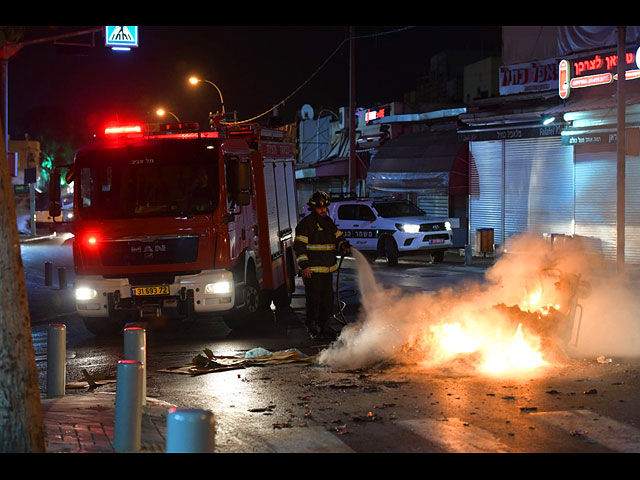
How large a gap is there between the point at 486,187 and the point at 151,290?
18969 millimetres

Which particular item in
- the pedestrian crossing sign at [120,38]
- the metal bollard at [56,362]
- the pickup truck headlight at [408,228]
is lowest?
the metal bollard at [56,362]

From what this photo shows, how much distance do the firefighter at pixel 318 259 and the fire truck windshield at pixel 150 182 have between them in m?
1.44

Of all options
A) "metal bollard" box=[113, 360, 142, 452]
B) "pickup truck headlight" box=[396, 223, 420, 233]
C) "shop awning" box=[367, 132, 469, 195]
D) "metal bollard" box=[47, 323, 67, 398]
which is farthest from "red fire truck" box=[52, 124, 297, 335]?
"shop awning" box=[367, 132, 469, 195]

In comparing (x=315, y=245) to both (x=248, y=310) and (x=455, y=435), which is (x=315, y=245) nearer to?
(x=248, y=310)

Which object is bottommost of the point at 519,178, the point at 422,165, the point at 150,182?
→ the point at 150,182

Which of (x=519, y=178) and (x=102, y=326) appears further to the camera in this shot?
(x=519, y=178)

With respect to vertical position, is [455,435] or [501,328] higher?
[501,328]

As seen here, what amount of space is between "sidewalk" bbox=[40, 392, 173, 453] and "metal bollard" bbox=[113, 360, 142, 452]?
10cm

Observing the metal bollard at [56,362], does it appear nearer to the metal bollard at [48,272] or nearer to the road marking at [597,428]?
the road marking at [597,428]

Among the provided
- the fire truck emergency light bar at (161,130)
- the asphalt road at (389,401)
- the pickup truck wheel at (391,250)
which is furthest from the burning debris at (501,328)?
the pickup truck wheel at (391,250)

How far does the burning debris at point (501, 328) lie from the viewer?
9.85 m

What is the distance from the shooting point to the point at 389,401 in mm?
8453

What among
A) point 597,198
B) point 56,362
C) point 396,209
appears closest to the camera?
point 56,362

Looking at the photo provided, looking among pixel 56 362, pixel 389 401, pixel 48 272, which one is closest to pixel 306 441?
pixel 389 401
